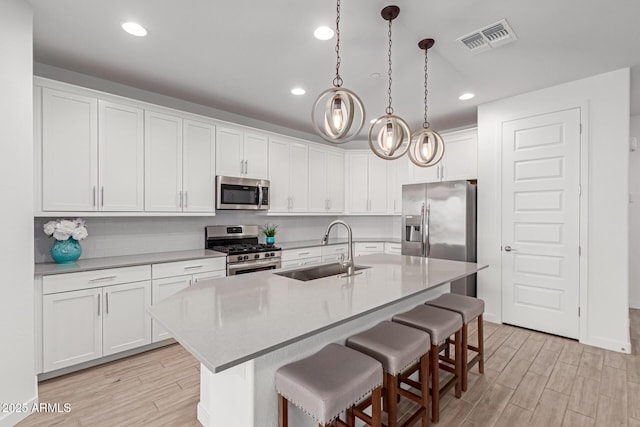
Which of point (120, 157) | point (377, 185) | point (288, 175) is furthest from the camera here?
point (377, 185)

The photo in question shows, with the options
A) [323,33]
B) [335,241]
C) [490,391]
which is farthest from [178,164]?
[490,391]

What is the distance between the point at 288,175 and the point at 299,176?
22 centimetres

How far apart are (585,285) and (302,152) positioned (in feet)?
12.7

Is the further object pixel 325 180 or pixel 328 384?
pixel 325 180

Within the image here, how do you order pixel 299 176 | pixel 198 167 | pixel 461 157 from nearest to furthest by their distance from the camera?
pixel 198 167
pixel 461 157
pixel 299 176

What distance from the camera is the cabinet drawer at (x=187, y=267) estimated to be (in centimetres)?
297

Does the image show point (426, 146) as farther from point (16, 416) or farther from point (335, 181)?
point (16, 416)

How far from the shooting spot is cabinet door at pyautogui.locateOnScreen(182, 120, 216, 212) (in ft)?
11.3

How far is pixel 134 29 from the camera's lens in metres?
2.26

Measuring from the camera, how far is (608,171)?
9.72ft

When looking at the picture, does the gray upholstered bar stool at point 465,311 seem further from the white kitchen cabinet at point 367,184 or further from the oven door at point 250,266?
the white kitchen cabinet at point 367,184

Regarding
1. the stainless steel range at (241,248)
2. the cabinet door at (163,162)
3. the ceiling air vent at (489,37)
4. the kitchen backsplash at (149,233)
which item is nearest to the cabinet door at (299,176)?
the kitchen backsplash at (149,233)

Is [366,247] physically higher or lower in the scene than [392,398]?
higher

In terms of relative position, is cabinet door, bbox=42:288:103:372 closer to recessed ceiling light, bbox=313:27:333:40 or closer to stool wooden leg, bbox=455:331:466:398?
Result: recessed ceiling light, bbox=313:27:333:40
